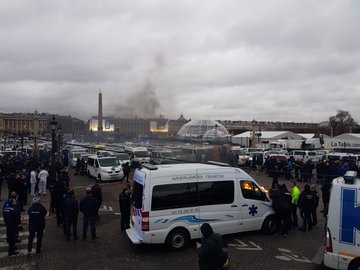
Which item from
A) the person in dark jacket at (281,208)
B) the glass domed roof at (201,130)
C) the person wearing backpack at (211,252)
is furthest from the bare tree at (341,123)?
the person wearing backpack at (211,252)

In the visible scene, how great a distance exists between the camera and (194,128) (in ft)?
219

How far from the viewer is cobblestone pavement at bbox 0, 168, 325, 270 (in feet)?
27.0

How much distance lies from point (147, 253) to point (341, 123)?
375 ft

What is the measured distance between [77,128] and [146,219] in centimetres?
13441

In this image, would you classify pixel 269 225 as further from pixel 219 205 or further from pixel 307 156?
pixel 307 156

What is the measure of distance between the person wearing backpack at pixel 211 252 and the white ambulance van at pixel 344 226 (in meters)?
2.79

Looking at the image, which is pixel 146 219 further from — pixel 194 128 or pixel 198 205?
pixel 194 128

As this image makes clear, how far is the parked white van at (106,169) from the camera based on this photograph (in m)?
23.5

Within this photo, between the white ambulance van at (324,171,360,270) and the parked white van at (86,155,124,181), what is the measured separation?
18.3 m

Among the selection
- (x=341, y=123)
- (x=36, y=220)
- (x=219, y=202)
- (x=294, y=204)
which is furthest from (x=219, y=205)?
(x=341, y=123)

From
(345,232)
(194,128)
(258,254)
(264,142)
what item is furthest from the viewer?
(194,128)

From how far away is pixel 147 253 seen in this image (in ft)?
29.8

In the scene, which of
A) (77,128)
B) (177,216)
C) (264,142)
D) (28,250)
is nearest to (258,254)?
(177,216)

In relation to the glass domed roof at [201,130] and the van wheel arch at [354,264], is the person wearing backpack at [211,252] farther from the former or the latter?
the glass domed roof at [201,130]
